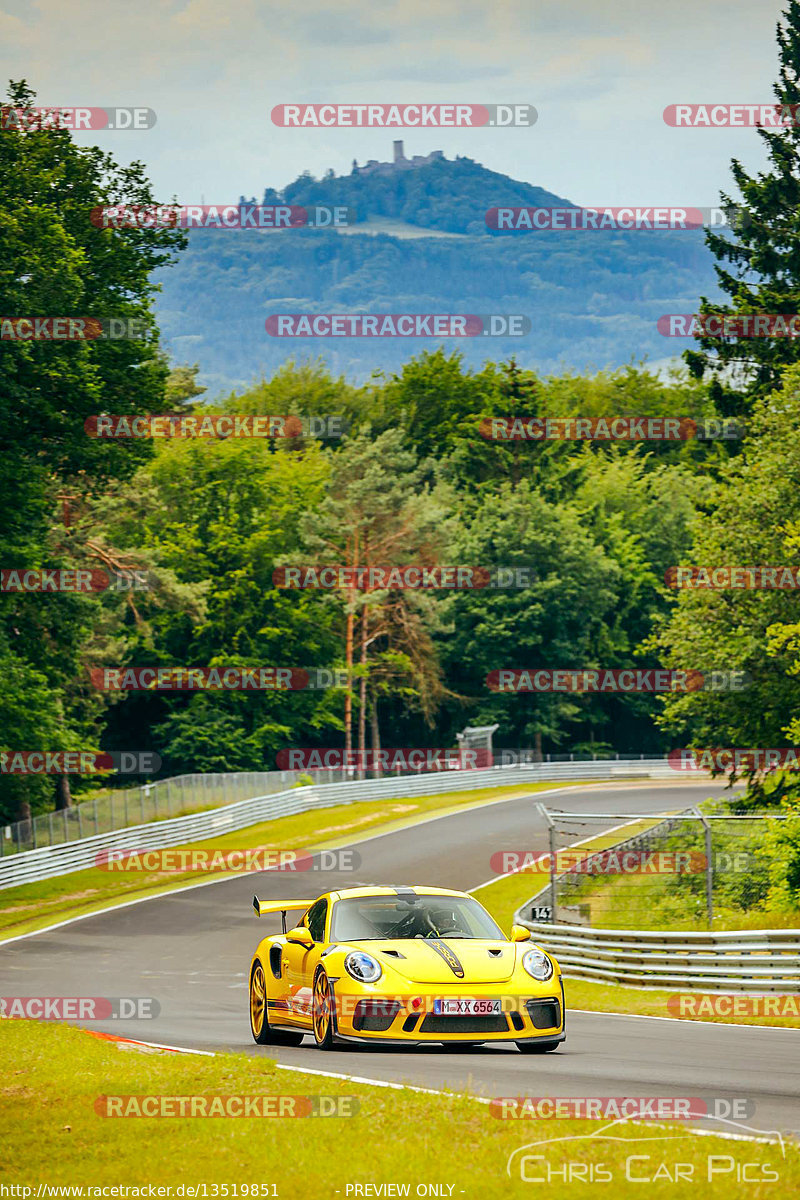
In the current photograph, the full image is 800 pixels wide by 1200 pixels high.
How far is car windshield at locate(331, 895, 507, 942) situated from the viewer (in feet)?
41.1

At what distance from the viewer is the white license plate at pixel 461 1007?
1144cm

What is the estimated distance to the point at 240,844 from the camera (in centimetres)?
4897

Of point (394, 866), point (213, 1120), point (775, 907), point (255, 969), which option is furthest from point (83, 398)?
point (213, 1120)

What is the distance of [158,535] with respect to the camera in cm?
7512

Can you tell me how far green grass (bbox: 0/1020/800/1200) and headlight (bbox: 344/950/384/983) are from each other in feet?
5.25
